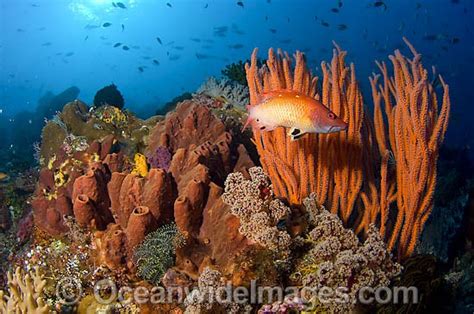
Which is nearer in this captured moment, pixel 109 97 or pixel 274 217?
pixel 274 217

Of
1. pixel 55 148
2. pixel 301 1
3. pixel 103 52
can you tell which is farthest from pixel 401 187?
pixel 103 52

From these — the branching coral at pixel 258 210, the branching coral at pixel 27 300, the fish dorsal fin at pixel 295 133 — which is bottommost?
the branching coral at pixel 27 300

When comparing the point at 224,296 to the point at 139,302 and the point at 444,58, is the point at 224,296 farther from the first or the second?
the point at 444,58

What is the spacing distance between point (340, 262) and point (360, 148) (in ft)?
4.53

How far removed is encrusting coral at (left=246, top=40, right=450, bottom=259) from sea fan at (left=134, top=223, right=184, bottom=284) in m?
1.30

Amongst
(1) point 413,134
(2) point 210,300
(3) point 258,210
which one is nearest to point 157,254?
(2) point 210,300

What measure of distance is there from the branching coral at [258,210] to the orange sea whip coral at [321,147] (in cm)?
60

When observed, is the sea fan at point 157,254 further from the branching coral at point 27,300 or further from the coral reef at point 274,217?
the branching coral at point 27,300

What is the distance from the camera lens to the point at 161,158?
5297 millimetres

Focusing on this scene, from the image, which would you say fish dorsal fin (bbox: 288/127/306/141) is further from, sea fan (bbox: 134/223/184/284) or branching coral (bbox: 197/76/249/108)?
branching coral (bbox: 197/76/249/108)

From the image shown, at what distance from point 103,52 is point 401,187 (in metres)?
172

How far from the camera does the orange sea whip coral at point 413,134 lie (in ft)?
11.4

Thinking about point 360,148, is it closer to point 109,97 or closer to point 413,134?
point 413,134

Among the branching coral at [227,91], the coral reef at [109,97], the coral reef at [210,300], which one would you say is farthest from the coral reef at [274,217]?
the coral reef at [109,97]
